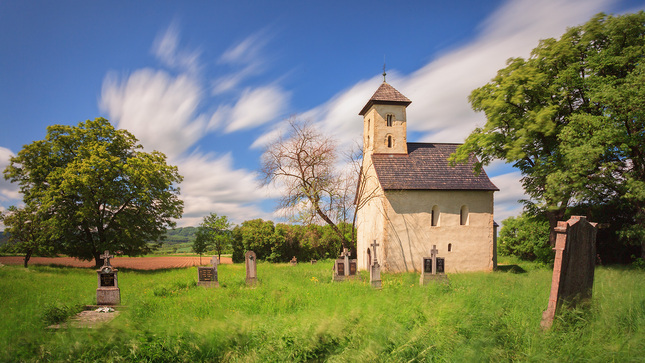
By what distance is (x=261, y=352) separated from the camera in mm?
5473

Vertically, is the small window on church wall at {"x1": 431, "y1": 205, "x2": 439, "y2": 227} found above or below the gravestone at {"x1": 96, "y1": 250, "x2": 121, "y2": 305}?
above

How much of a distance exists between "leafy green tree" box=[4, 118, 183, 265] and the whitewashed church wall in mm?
15747

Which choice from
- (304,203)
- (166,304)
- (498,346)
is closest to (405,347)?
(498,346)

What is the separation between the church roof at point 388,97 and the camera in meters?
22.2

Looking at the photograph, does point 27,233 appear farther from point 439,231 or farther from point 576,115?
point 576,115

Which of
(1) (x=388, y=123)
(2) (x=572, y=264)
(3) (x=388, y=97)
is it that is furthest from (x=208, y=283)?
(3) (x=388, y=97)

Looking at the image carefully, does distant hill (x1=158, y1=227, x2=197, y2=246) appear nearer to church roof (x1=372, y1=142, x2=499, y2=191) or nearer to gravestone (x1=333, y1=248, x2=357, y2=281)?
gravestone (x1=333, y1=248, x2=357, y2=281)

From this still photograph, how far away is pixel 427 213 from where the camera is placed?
19.9 metres

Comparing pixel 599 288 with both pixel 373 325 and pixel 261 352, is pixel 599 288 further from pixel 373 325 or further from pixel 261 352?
pixel 261 352

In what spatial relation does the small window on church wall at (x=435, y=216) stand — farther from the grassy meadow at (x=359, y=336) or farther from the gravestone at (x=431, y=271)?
the grassy meadow at (x=359, y=336)

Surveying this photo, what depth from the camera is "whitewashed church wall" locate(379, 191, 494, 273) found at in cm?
1940

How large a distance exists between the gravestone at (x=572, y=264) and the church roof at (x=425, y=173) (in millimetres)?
12401

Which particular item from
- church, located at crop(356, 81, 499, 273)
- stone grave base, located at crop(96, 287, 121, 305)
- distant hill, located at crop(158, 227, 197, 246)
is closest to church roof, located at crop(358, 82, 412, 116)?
church, located at crop(356, 81, 499, 273)

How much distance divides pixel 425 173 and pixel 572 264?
46.1ft
